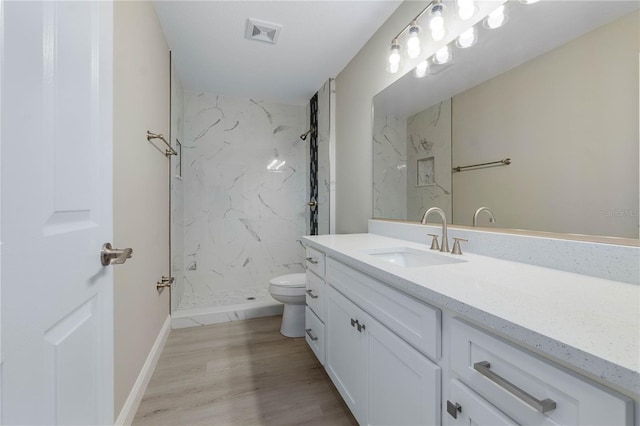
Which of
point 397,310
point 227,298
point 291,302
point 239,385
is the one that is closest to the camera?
point 397,310

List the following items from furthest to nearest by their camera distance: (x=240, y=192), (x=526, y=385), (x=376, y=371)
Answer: (x=240, y=192) < (x=376, y=371) < (x=526, y=385)

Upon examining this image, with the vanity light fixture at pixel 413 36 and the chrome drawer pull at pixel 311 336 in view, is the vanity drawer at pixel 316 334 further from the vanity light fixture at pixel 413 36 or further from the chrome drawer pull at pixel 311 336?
the vanity light fixture at pixel 413 36

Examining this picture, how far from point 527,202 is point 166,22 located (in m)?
2.38

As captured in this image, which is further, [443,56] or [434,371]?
[443,56]

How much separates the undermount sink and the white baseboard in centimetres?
136

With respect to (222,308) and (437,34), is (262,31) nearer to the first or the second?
(437,34)

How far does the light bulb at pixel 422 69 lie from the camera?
5.19ft

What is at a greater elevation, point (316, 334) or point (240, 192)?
point (240, 192)

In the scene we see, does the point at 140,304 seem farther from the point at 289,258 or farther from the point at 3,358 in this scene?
the point at 289,258

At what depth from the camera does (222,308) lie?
2.67 metres

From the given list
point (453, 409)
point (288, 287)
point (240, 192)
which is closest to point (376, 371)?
point (453, 409)

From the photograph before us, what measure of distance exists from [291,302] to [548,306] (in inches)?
74.3

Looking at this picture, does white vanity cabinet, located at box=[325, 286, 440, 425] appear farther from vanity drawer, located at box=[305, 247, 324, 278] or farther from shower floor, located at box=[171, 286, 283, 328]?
shower floor, located at box=[171, 286, 283, 328]

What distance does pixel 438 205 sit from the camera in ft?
5.08
